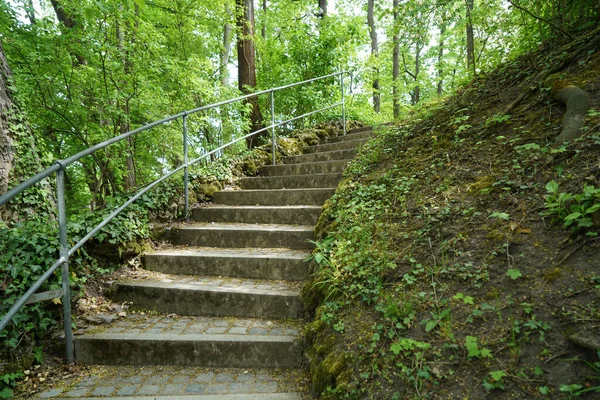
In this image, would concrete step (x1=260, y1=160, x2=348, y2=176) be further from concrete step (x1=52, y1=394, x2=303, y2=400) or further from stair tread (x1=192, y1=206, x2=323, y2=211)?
concrete step (x1=52, y1=394, x2=303, y2=400)

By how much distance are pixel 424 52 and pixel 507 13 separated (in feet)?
46.4

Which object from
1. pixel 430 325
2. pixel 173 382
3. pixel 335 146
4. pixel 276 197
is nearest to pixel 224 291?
pixel 173 382

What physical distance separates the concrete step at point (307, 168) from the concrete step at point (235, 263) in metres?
1.89

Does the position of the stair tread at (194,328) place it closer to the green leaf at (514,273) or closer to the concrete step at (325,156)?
the green leaf at (514,273)

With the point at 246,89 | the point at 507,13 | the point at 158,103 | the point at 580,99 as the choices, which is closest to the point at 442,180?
the point at 580,99

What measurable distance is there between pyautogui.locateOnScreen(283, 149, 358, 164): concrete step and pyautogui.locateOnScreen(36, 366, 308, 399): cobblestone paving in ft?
11.7

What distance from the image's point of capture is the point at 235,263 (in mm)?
3176

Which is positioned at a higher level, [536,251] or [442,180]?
[442,180]

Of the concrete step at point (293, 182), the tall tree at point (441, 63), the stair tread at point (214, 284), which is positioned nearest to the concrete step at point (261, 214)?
the concrete step at point (293, 182)

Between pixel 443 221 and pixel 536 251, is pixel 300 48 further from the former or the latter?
pixel 536 251

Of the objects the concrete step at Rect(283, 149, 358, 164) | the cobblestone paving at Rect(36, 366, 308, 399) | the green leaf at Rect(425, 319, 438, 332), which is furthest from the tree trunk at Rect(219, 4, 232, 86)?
the green leaf at Rect(425, 319, 438, 332)

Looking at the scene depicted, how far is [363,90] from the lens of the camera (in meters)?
9.96

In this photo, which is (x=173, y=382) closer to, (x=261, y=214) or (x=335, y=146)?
(x=261, y=214)

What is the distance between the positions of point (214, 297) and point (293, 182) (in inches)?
91.8
